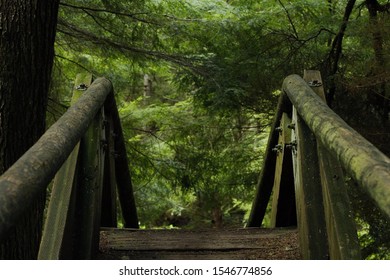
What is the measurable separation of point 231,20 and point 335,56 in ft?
4.44

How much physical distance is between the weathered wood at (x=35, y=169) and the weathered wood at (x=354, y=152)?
893mm

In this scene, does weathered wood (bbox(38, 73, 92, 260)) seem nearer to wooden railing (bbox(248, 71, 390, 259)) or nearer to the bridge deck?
the bridge deck

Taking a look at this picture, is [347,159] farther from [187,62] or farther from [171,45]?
[171,45]

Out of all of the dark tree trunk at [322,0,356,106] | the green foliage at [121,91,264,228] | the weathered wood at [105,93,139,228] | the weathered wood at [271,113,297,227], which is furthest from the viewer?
the green foliage at [121,91,264,228]

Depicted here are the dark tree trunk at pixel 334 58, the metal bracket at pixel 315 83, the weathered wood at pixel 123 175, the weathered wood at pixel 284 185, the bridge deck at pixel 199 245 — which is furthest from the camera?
the dark tree trunk at pixel 334 58

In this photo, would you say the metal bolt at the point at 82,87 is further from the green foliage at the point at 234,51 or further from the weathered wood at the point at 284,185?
the green foliage at the point at 234,51

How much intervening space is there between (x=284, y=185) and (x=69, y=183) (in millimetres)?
2001

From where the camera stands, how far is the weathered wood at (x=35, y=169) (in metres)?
1.21

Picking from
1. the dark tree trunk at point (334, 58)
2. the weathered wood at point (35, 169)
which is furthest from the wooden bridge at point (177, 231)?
the dark tree trunk at point (334, 58)

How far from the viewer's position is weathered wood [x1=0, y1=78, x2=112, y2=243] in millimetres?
1213

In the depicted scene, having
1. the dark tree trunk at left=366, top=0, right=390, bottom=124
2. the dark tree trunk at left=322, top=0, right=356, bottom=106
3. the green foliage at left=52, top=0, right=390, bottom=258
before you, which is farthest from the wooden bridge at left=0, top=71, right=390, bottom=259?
the green foliage at left=52, top=0, right=390, bottom=258

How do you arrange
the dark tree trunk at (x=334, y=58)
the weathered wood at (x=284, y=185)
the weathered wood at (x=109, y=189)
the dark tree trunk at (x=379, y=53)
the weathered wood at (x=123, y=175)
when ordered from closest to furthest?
the weathered wood at (x=109, y=189)
the weathered wood at (x=284, y=185)
the weathered wood at (x=123, y=175)
the dark tree trunk at (x=379, y=53)
the dark tree trunk at (x=334, y=58)
